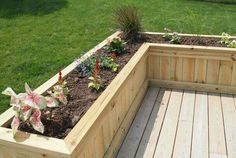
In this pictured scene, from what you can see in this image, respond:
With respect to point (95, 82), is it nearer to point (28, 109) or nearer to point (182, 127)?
point (28, 109)

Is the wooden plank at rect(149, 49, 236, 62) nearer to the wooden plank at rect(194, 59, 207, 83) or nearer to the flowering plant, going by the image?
the wooden plank at rect(194, 59, 207, 83)

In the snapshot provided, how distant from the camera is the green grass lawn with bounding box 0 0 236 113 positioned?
456 cm

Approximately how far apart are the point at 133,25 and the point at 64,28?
2.52m

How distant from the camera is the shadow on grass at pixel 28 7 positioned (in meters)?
7.30

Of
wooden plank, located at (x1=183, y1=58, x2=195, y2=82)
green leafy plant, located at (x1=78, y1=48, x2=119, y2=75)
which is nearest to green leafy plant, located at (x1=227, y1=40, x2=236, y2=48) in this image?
wooden plank, located at (x1=183, y1=58, x2=195, y2=82)

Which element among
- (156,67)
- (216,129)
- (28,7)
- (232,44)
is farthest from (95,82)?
(28,7)

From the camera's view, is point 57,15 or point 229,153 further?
point 57,15

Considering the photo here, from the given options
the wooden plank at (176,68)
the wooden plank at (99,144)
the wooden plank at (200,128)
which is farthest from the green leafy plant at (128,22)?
the wooden plank at (99,144)

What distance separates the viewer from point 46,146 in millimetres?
1976

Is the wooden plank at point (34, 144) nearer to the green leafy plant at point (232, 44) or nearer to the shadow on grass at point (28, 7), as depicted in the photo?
the green leafy plant at point (232, 44)

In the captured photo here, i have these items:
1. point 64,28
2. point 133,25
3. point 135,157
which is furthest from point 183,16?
point 135,157

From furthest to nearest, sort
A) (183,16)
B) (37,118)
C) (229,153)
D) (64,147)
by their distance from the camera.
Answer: (183,16), (229,153), (37,118), (64,147)

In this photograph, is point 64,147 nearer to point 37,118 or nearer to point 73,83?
point 37,118

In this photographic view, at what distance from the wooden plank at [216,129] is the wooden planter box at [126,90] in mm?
279
